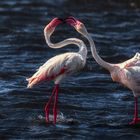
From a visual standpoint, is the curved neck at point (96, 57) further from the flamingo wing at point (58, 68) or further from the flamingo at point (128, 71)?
the flamingo wing at point (58, 68)

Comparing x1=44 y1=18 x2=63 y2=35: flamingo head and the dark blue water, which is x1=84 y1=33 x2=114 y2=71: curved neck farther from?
→ the dark blue water

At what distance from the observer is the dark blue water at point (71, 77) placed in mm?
13016

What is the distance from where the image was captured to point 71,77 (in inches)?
669

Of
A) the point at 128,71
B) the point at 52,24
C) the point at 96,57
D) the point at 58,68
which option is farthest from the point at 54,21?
the point at 128,71

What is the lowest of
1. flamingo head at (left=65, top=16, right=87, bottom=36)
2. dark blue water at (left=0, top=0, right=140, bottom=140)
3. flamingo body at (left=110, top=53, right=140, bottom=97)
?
dark blue water at (left=0, top=0, right=140, bottom=140)

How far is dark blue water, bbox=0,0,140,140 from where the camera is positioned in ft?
42.7

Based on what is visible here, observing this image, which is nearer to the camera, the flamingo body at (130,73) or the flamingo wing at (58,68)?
the flamingo body at (130,73)

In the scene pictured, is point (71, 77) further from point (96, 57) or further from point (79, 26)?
point (79, 26)

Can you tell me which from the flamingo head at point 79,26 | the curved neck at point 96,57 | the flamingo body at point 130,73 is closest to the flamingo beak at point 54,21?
the flamingo head at point 79,26

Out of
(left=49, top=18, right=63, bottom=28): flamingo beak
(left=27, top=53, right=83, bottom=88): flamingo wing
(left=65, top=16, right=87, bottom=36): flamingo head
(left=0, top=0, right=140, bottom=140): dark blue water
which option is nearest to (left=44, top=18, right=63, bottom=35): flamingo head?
(left=49, top=18, right=63, bottom=28): flamingo beak

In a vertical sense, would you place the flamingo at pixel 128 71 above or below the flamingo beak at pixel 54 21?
below

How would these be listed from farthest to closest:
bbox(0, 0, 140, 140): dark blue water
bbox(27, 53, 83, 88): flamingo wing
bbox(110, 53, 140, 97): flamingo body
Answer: bbox(27, 53, 83, 88): flamingo wing → bbox(110, 53, 140, 97): flamingo body → bbox(0, 0, 140, 140): dark blue water

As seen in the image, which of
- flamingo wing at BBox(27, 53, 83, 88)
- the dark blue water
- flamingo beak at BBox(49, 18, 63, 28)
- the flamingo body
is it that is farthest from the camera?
flamingo beak at BBox(49, 18, 63, 28)

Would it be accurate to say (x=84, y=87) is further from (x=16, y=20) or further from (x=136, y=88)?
(x=16, y=20)
